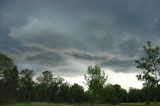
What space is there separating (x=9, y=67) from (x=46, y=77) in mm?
58189

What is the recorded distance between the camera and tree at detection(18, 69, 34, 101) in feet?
532

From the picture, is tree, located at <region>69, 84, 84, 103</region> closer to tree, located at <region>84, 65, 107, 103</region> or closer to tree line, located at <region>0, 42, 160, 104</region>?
tree line, located at <region>0, 42, 160, 104</region>

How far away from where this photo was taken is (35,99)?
582 ft

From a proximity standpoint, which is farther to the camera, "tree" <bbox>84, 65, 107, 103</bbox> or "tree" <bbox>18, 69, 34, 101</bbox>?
"tree" <bbox>18, 69, 34, 101</bbox>

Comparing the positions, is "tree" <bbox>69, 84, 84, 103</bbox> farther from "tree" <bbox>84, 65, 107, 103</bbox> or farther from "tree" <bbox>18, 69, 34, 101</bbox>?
"tree" <bbox>84, 65, 107, 103</bbox>

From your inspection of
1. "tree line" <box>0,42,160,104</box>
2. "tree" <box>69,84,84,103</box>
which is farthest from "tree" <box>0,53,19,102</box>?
"tree" <box>69,84,84,103</box>

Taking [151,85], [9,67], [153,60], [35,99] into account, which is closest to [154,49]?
[153,60]

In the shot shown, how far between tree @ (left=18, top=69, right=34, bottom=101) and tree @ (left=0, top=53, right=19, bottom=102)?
3362 centimetres

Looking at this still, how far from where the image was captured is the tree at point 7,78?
119 m

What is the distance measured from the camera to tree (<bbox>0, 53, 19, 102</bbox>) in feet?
389

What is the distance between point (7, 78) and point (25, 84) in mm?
42332

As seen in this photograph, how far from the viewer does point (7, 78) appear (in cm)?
12294

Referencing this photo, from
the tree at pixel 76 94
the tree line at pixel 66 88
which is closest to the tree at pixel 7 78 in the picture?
the tree line at pixel 66 88

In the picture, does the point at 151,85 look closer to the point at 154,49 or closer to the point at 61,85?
the point at 154,49
